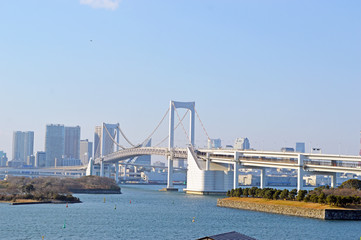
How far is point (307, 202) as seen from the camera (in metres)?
54.2

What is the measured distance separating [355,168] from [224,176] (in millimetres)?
28196

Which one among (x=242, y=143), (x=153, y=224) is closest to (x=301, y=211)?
(x=153, y=224)

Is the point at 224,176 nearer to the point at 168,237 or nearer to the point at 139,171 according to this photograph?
the point at 168,237

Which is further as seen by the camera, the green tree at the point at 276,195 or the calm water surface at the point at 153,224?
the green tree at the point at 276,195

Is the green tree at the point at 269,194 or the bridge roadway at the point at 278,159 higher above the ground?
the bridge roadway at the point at 278,159

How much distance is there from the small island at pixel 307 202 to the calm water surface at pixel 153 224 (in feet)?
4.90

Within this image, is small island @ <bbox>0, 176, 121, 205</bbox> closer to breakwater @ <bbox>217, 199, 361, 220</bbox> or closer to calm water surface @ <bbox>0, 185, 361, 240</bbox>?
calm water surface @ <bbox>0, 185, 361, 240</bbox>

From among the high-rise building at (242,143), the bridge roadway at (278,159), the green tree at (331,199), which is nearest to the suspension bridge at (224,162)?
the bridge roadway at (278,159)

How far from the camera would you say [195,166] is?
90.6m

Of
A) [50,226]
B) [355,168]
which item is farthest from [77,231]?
[355,168]

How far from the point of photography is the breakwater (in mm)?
48438

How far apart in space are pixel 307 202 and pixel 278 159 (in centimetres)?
Result: 2263

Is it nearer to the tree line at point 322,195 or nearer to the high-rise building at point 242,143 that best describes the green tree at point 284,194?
the tree line at point 322,195

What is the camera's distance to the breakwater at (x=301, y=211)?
48438 mm
